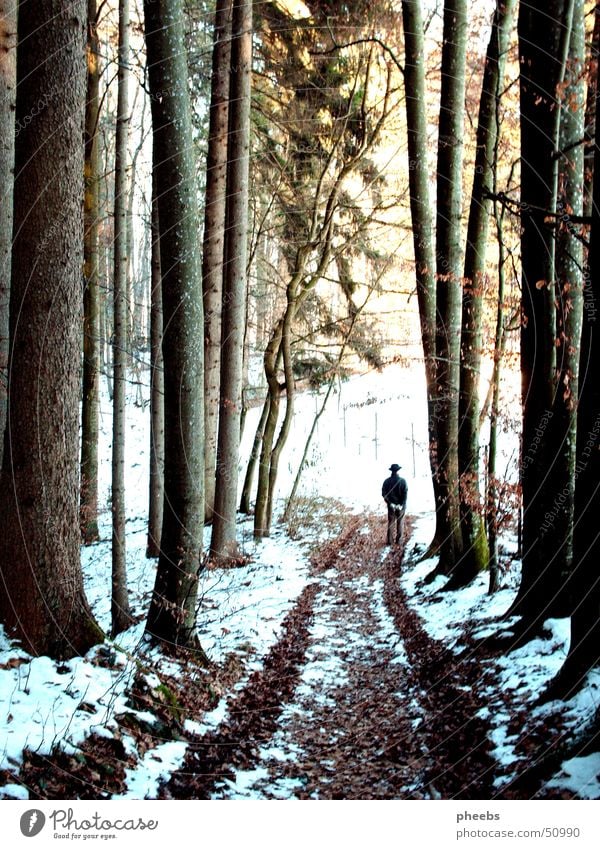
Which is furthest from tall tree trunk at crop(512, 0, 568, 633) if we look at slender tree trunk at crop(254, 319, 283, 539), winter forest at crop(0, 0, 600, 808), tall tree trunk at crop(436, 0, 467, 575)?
slender tree trunk at crop(254, 319, 283, 539)

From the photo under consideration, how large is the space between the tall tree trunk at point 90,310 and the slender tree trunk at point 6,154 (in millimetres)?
5485

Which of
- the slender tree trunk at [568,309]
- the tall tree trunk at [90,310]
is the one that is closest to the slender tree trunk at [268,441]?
the tall tree trunk at [90,310]

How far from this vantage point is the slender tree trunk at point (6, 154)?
535 cm

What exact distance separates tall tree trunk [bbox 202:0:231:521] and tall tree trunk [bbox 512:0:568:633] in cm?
737

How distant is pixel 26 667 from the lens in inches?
190

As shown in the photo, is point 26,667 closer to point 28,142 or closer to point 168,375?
point 168,375

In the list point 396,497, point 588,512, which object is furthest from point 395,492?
point 588,512

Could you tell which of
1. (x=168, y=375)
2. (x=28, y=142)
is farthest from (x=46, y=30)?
(x=168, y=375)

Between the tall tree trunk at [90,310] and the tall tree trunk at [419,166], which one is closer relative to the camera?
the tall tree trunk at [419,166]

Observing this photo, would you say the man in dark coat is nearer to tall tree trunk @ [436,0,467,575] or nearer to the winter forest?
the winter forest

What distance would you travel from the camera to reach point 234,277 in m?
11.9

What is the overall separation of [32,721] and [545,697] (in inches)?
141

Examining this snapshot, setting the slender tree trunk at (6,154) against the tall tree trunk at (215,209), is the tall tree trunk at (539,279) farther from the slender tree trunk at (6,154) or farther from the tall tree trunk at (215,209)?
the tall tree trunk at (215,209)

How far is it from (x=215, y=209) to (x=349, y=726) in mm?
10116
